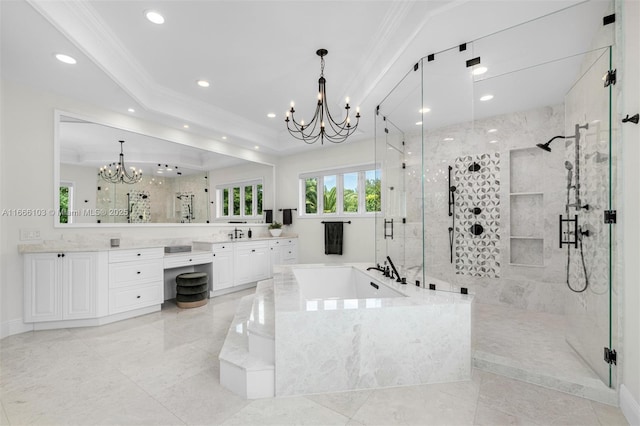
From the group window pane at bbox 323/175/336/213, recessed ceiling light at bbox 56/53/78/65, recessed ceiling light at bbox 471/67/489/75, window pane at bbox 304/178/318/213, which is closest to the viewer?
recessed ceiling light at bbox 56/53/78/65

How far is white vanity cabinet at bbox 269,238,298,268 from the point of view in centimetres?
533

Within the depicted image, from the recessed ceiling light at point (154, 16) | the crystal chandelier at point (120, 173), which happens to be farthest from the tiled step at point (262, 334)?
the crystal chandelier at point (120, 173)

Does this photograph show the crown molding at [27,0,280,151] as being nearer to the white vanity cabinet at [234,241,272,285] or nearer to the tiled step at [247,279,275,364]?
the white vanity cabinet at [234,241,272,285]

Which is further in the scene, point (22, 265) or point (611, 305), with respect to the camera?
point (22, 265)

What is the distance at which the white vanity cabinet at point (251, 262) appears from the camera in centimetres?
470

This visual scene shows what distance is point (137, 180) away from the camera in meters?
3.96

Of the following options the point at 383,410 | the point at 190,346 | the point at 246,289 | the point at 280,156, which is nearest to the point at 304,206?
the point at 280,156

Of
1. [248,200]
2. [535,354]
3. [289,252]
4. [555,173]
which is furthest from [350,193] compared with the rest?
[535,354]

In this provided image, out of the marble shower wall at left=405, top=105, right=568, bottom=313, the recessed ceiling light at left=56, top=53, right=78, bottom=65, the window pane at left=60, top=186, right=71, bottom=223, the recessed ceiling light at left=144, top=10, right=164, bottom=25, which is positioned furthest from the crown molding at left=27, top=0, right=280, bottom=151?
the marble shower wall at left=405, top=105, right=568, bottom=313

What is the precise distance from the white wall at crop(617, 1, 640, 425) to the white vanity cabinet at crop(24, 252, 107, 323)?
4.40 meters

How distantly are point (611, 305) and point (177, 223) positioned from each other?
15.9ft

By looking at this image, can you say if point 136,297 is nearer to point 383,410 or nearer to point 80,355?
point 80,355

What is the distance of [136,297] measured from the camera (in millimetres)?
3422

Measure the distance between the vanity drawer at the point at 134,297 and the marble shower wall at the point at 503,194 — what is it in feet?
10.2
